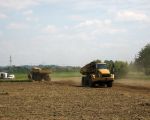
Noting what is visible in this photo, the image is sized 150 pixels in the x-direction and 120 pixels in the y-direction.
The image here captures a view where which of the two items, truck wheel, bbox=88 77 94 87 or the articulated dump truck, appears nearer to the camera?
the articulated dump truck

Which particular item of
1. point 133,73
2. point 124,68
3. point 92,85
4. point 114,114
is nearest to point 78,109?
point 114,114

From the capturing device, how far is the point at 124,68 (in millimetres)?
85312

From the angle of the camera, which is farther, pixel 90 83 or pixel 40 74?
pixel 40 74

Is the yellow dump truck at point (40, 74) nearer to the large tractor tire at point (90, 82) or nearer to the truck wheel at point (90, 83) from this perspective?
the large tractor tire at point (90, 82)

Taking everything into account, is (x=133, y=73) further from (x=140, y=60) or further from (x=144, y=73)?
(x=140, y=60)

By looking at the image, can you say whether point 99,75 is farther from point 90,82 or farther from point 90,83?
point 90,83

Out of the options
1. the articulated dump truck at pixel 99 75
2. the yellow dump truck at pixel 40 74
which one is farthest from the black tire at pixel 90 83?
the yellow dump truck at pixel 40 74

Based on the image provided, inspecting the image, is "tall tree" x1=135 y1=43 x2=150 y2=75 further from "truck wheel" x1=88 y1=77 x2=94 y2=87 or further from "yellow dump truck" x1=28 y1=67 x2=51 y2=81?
"truck wheel" x1=88 y1=77 x2=94 y2=87

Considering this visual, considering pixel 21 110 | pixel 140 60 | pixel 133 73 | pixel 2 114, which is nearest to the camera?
pixel 2 114

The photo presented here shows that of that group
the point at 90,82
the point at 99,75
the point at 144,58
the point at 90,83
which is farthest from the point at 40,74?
the point at 144,58

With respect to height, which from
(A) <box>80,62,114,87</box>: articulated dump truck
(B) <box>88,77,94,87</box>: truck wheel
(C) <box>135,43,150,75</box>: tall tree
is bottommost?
(B) <box>88,77,94,87</box>: truck wheel

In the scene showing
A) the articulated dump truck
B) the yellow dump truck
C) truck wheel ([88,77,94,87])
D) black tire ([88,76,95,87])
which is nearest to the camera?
the articulated dump truck

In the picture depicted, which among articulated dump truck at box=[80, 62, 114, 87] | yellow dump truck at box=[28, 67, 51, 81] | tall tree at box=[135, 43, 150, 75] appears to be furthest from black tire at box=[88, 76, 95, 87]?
tall tree at box=[135, 43, 150, 75]

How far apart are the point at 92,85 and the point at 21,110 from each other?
27.0 meters
